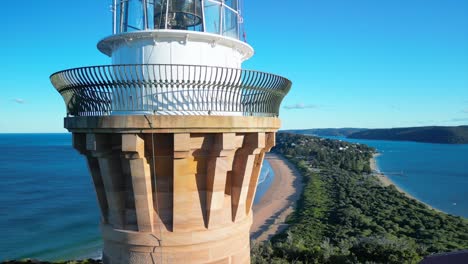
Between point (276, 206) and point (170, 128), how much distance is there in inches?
1888

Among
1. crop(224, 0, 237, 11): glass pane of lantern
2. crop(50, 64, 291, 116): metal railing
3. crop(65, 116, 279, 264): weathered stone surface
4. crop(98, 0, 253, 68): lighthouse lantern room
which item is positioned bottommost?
crop(65, 116, 279, 264): weathered stone surface

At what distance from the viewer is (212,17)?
568cm

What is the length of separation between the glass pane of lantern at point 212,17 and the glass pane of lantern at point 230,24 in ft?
0.45

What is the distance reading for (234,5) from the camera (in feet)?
20.9

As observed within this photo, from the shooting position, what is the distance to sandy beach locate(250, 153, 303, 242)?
38912 mm

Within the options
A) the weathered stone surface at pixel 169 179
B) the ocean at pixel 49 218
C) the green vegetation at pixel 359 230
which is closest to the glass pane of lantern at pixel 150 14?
the weathered stone surface at pixel 169 179

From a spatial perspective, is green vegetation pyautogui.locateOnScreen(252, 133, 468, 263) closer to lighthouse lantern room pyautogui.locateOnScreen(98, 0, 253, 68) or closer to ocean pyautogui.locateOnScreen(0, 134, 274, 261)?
ocean pyautogui.locateOnScreen(0, 134, 274, 261)

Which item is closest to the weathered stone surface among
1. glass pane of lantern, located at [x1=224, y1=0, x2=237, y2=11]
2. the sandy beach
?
glass pane of lantern, located at [x1=224, y1=0, x2=237, y2=11]

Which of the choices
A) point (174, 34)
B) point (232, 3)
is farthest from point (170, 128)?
point (232, 3)

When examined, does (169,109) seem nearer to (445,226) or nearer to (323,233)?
(323,233)

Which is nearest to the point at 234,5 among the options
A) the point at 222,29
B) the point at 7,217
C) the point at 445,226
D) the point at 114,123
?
the point at 222,29

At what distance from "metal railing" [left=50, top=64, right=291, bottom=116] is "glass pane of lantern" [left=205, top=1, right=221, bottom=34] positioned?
91 centimetres

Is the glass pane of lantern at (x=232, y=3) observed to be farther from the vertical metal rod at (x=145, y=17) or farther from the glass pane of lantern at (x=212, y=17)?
the vertical metal rod at (x=145, y=17)

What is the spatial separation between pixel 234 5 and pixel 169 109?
2.44 m
